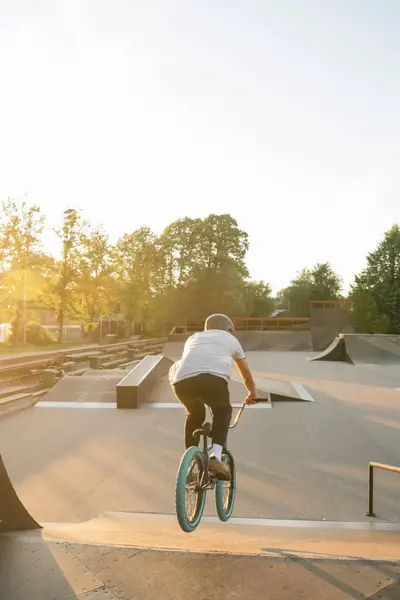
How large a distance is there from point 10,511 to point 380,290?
35.5 meters

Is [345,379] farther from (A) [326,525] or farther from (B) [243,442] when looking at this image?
(A) [326,525]

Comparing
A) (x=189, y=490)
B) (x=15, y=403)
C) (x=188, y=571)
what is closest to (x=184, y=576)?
(x=188, y=571)

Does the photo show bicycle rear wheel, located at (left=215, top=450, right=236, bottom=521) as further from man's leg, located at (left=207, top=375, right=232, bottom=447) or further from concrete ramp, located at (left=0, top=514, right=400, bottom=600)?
concrete ramp, located at (left=0, top=514, right=400, bottom=600)

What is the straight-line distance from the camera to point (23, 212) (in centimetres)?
4012

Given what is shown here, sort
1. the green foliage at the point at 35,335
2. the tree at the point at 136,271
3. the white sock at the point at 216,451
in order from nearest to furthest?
the white sock at the point at 216,451, the green foliage at the point at 35,335, the tree at the point at 136,271

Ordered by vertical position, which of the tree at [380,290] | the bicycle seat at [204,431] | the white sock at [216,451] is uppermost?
the tree at [380,290]

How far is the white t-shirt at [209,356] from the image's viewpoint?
4109mm

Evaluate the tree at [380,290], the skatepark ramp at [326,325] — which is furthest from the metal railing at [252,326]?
the tree at [380,290]

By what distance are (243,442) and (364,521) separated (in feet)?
11.4

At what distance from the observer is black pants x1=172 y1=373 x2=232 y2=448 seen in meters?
4.11

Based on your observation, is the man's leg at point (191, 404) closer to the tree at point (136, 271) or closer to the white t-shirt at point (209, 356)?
the white t-shirt at point (209, 356)

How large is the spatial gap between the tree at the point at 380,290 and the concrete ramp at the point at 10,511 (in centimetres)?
3372

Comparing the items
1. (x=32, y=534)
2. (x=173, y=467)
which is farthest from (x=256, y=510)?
(x=32, y=534)

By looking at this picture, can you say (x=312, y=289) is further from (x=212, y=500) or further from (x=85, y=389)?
(x=212, y=500)
